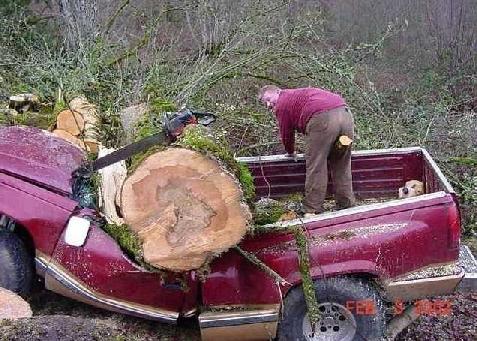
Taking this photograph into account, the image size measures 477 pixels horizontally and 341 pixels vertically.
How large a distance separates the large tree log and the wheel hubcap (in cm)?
94

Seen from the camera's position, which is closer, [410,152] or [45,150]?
[45,150]

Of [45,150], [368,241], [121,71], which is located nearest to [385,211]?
[368,241]

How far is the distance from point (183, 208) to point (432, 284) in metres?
1.75

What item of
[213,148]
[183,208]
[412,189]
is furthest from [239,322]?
[412,189]

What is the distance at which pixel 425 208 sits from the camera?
4.44m

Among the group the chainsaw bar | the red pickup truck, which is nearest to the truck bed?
the red pickup truck

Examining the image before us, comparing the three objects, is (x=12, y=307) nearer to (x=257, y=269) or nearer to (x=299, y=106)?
(x=257, y=269)

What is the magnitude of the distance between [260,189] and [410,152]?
137 cm

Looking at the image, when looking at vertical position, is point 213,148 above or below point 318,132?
above

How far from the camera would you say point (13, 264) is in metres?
4.71

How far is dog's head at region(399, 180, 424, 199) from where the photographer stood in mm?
5777

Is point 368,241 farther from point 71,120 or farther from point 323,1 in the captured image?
point 323,1

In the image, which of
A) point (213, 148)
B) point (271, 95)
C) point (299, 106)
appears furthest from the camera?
point (271, 95)

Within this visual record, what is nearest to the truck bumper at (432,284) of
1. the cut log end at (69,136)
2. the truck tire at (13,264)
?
the truck tire at (13,264)
